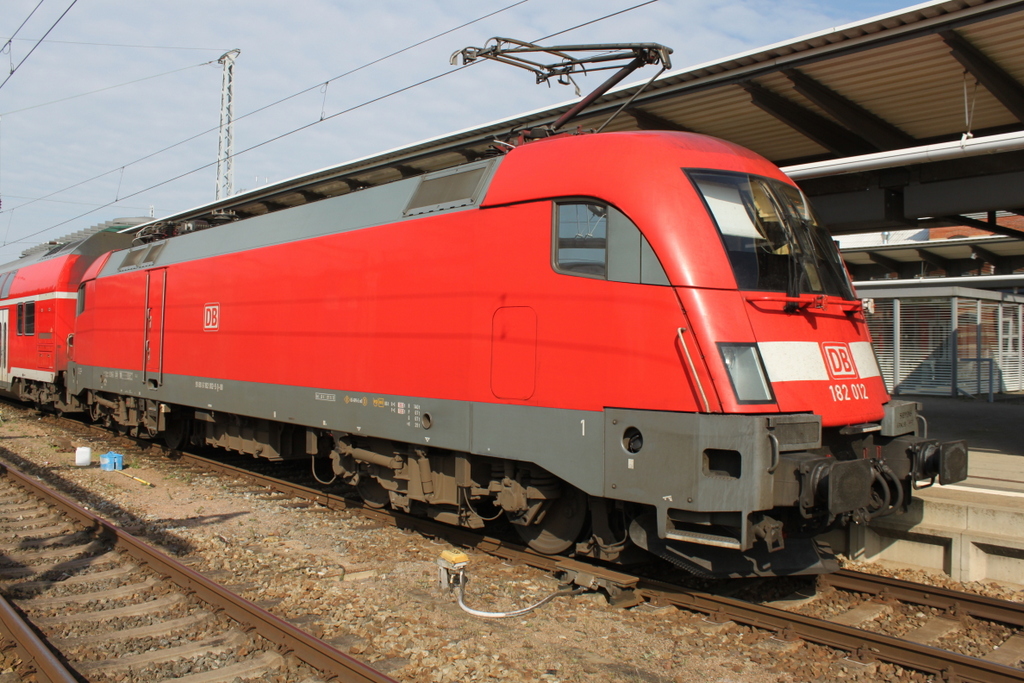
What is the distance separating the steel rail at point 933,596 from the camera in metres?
5.53

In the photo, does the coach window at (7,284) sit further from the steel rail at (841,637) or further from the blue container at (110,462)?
the steel rail at (841,637)

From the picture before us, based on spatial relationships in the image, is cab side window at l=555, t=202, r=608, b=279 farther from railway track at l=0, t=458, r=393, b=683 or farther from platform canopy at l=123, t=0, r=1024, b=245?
railway track at l=0, t=458, r=393, b=683

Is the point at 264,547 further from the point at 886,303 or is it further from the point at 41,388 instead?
the point at 886,303

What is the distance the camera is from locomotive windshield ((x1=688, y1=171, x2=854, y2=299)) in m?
5.56

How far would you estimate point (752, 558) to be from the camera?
17.8ft

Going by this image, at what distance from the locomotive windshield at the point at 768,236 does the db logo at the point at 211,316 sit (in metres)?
6.93

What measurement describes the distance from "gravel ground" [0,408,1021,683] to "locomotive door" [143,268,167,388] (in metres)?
3.06

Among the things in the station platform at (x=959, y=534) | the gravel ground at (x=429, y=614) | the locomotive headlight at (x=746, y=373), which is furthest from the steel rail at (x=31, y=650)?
the station platform at (x=959, y=534)

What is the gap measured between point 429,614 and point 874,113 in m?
7.75

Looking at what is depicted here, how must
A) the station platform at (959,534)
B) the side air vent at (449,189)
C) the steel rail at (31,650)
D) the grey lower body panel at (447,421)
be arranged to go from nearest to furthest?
the steel rail at (31,650) < the grey lower body panel at (447,421) < the station platform at (959,534) < the side air vent at (449,189)

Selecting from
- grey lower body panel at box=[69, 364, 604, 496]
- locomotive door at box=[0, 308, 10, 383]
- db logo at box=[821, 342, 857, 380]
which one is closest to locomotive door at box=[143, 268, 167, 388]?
grey lower body panel at box=[69, 364, 604, 496]

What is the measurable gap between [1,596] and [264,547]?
7.23 ft

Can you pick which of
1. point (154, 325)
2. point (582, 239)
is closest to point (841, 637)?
point (582, 239)

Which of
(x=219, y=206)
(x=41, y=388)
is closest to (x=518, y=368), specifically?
(x=219, y=206)
